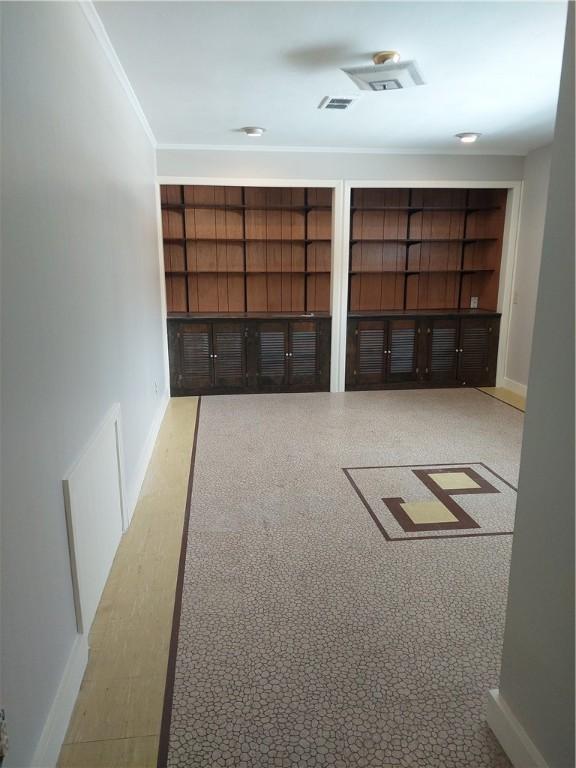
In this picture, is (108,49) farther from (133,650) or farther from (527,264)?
(527,264)

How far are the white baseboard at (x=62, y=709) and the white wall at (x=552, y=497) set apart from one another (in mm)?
1305

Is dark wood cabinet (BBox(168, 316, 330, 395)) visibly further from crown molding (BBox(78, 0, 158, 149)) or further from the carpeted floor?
crown molding (BBox(78, 0, 158, 149))

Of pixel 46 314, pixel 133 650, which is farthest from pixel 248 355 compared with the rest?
pixel 46 314

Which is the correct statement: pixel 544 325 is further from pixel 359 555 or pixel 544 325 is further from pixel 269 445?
pixel 269 445

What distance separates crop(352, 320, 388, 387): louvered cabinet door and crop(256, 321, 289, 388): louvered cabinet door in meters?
0.77

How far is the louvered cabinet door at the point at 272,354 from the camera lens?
5395 millimetres

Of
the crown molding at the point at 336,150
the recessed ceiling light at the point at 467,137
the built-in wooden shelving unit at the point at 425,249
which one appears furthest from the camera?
the built-in wooden shelving unit at the point at 425,249

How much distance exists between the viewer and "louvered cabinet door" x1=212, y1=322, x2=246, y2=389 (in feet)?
17.5

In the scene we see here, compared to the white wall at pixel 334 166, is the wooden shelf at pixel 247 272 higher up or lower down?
lower down

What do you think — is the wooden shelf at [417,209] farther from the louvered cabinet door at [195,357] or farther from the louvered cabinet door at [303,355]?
the louvered cabinet door at [195,357]

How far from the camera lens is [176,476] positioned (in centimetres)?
342

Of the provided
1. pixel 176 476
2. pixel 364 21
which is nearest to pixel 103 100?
pixel 364 21

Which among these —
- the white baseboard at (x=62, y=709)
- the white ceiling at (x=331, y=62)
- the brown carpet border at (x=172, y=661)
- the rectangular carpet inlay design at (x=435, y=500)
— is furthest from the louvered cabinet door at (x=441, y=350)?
the white baseboard at (x=62, y=709)

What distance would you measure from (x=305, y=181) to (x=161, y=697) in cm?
471
